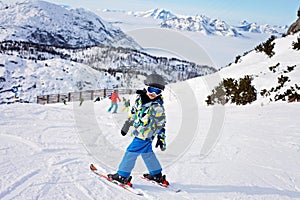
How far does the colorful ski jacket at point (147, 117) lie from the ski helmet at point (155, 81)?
0.72ft

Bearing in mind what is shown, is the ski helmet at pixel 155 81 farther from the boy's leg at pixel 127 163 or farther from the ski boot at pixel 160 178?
the ski boot at pixel 160 178

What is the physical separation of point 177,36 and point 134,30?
935 mm

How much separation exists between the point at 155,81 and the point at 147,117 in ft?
1.78

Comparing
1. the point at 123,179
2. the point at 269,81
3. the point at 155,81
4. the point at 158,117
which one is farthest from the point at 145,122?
the point at 269,81

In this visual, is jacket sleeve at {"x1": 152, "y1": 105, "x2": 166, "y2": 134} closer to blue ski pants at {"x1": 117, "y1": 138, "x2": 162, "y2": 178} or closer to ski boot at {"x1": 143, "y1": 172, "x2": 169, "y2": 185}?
blue ski pants at {"x1": 117, "y1": 138, "x2": 162, "y2": 178}

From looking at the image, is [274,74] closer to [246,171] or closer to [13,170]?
[246,171]

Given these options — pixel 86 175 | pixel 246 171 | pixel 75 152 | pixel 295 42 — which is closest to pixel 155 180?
pixel 86 175

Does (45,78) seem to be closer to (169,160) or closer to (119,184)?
(169,160)

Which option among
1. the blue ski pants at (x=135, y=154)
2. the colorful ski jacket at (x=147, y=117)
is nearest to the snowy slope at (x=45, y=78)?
the blue ski pants at (x=135, y=154)

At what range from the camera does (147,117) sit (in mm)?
3980

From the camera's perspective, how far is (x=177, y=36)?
18.5 feet

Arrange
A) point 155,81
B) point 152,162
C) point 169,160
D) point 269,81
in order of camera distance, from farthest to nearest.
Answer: point 269,81 → point 169,160 → point 152,162 → point 155,81

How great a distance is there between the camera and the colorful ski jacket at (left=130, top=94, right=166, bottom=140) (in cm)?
398

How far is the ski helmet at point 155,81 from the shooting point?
390 centimetres
